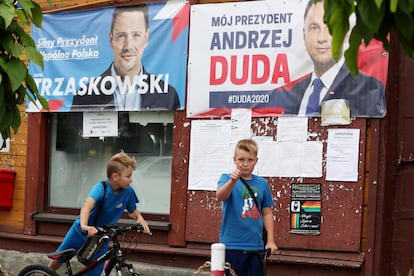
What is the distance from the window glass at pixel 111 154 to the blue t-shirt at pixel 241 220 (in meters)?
2.72

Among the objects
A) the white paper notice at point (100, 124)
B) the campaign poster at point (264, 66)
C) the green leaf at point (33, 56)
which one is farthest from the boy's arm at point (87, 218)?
the white paper notice at point (100, 124)

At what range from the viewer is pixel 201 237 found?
7.80 metres

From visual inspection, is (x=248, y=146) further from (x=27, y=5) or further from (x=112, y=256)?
(x=27, y=5)

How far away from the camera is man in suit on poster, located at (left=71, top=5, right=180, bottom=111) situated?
324 inches

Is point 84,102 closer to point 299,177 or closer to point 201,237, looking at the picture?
point 201,237

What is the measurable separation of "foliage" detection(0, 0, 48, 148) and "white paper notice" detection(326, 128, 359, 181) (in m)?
3.44

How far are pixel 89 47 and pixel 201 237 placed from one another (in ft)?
9.04

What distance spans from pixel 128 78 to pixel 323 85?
2416mm

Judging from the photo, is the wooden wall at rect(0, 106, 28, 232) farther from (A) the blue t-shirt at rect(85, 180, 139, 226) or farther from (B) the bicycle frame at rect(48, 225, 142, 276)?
(A) the blue t-shirt at rect(85, 180, 139, 226)

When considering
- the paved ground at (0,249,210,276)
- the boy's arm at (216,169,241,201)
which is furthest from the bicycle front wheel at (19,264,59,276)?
the boy's arm at (216,169,241,201)

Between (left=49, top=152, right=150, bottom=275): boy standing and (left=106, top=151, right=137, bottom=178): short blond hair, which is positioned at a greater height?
(left=106, top=151, right=137, bottom=178): short blond hair

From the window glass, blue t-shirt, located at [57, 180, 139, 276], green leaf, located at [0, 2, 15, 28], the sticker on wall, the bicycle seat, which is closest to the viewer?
green leaf, located at [0, 2, 15, 28]

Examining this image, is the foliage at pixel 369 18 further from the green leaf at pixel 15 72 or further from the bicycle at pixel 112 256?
the bicycle at pixel 112 256

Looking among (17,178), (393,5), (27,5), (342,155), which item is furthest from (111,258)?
(393,5)
